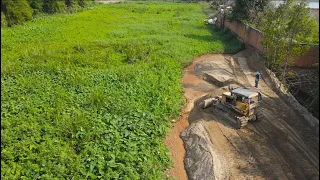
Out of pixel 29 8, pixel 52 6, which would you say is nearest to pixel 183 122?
pixel 29 8

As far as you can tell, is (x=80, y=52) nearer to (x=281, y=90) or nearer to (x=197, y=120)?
(x=197, y=120)

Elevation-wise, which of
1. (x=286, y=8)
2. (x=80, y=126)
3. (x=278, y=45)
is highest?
(x=286, y=8)

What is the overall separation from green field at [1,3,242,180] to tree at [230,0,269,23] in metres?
3.29

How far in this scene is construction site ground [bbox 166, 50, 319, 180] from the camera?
1048cm

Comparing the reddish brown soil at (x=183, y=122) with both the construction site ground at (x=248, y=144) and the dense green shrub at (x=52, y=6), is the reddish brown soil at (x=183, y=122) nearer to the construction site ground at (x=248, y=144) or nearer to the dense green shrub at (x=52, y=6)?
the construction site ground at (x=248, y=144)

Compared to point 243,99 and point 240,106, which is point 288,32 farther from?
point 240,106

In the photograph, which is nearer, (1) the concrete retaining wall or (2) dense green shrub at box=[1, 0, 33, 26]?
(1) the concrete retaining wall

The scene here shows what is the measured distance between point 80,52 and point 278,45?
583 inches

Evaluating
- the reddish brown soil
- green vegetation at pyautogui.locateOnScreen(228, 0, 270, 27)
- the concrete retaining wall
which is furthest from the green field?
green vegetation at pyautogui.locateOnScreen(228, 0, 270, 27)

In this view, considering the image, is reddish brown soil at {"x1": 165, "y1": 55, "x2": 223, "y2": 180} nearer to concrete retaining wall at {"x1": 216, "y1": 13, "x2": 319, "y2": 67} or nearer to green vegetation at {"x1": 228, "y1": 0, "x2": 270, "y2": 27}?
concrete retaining wall at {"x1": 216, "y1": 13, "x2": 319, "y2": 67}

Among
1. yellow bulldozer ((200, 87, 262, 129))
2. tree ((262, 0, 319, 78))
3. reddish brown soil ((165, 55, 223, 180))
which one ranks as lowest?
reddish brown soil ((165, 55, 223, 180))

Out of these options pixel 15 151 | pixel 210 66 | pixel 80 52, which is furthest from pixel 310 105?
pixel 80 52

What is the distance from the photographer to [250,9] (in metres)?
28.7

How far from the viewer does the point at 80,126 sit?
10938 millimetres
